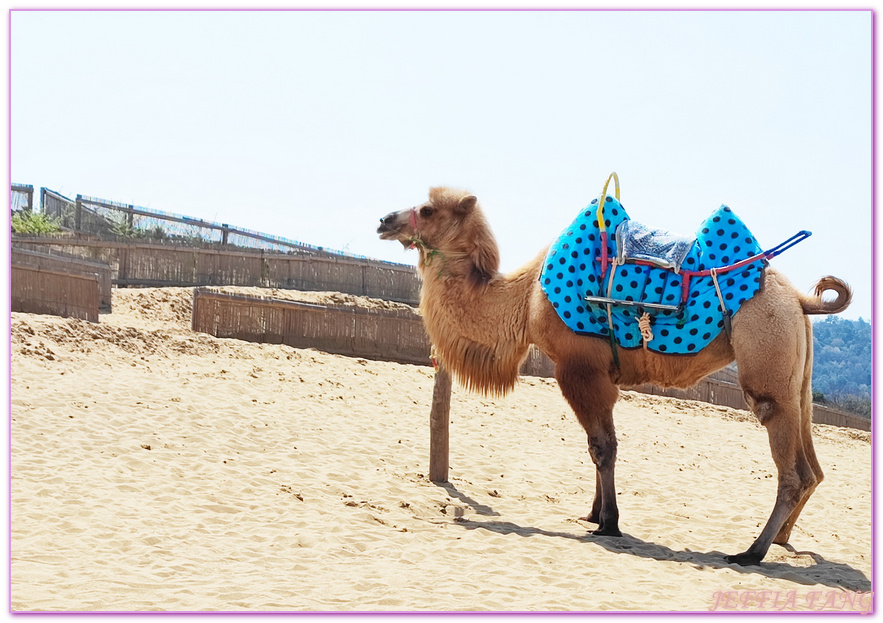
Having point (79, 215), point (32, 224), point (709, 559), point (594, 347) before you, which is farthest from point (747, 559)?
point (79, 215)

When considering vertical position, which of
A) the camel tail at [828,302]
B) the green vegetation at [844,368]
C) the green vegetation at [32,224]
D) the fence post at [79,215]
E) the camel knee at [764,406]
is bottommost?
the green vegetation at [844,368]

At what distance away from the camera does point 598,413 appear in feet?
24.1

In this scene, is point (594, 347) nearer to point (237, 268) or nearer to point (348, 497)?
point (348, 497)

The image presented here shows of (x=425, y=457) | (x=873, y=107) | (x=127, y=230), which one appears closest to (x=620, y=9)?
(x=873, y=107)

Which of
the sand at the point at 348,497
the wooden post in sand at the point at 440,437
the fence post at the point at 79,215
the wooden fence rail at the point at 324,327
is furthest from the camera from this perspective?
the fence post at the point at 79,215

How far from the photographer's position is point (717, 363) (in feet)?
23.4

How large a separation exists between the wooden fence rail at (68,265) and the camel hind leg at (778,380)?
1169cm

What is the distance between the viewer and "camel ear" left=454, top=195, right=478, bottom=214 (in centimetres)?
793

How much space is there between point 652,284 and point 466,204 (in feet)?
5.84

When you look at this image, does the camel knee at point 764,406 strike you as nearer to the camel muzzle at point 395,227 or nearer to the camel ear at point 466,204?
the camel ear at point 466,204

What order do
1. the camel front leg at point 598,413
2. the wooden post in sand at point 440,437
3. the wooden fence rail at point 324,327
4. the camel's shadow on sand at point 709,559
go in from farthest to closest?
1. the wooden fence rail at point 324,327
2. the wooden post in sand at point 440,437
3. the camel front leg at point 598,413
4. the camel's shadow on sand at point 709,559

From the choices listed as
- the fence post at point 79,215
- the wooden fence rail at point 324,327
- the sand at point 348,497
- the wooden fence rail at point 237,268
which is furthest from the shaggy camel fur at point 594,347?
the fence post at point 79,215

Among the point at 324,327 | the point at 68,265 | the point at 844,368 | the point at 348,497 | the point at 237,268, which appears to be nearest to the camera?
the point at 348,497

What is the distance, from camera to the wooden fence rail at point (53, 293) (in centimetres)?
1449
